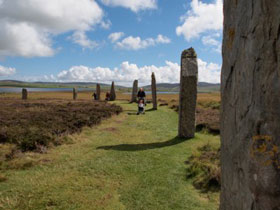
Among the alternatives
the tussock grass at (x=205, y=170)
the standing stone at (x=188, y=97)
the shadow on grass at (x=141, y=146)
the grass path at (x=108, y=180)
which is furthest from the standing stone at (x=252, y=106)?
the standing stone at (x=188, y=97)

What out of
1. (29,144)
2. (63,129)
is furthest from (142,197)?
(63,129)

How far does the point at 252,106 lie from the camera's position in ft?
6.65

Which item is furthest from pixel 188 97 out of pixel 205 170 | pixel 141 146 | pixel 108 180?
pixel 108 180

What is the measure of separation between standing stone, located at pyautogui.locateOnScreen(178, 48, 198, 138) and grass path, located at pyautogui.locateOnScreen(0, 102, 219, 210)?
38.5 inches

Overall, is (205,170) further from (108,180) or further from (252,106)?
(252,106)

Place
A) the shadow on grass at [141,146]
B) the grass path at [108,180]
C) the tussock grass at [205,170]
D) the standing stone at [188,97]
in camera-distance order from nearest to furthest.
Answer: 1. the grass path at [108,180]
2. the tussock grass at [205,170]
3. the shadow on grass at [141,146]
4. the standing stone at [188,97]

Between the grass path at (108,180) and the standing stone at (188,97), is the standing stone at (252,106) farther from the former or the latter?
the standing stone at (188,97)

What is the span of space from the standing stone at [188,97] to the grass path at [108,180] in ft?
3.21

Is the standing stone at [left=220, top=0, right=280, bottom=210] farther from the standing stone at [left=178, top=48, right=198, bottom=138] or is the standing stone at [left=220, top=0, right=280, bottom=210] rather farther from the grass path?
the standing stone at [left=178, top=48, right=198, bottom=138]

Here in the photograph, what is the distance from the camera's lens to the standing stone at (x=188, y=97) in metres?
10.1

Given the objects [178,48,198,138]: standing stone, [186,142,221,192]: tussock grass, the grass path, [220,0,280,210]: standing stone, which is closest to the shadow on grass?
the grass path

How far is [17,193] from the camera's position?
16.4ft

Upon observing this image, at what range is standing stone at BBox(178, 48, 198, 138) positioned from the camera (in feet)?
33.3

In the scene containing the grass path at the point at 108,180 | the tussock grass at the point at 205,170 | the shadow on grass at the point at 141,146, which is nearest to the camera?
the grass path at the point at 108,180
